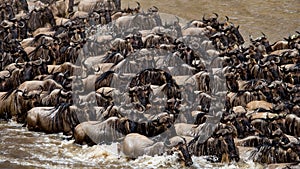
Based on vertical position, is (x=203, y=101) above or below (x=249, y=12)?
below

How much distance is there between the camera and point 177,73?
21484 mm

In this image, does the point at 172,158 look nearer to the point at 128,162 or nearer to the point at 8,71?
the point at 128,162

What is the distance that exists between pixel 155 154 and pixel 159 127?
4.00 ft

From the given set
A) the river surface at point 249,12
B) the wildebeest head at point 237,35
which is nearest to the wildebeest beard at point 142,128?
the wildebeest head at point 237,35

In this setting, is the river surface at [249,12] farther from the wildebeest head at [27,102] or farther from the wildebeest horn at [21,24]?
the wildebeest head at [27,102]

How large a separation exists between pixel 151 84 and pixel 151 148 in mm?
4435

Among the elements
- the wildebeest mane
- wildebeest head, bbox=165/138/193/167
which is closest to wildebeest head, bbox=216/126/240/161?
wildebeest head, bbox=165/138/193/167

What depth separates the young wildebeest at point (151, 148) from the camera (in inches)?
635

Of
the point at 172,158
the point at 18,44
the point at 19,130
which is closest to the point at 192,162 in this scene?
the point at 172,158

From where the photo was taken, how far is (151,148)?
53.6 feet

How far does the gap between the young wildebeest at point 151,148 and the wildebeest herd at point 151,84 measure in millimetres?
22

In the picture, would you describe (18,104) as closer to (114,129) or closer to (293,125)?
(114,129)

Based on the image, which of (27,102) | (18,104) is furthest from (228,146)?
(18,104)

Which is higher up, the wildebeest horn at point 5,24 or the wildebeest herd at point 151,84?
the wildebeest horn at point 5,24
